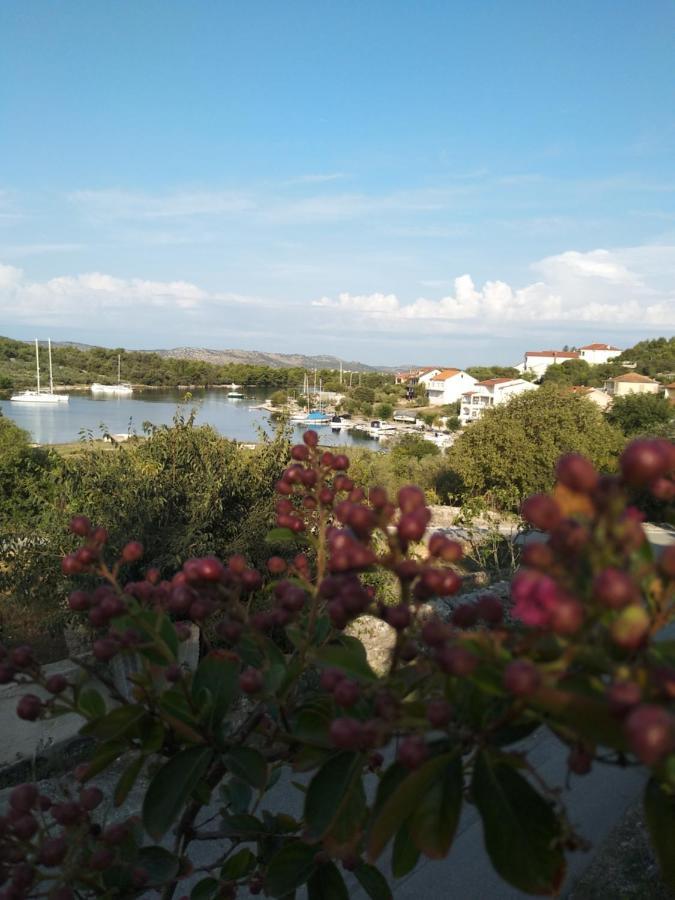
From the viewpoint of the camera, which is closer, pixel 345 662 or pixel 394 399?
pixel 345 662

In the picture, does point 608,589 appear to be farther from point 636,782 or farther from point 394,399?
point 394,399

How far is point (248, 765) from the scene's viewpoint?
100 centimetres

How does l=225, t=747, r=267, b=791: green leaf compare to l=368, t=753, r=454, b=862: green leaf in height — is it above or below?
below

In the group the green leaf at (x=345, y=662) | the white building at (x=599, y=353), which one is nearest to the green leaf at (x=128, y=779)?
the green leaf at (x=345, y=662)

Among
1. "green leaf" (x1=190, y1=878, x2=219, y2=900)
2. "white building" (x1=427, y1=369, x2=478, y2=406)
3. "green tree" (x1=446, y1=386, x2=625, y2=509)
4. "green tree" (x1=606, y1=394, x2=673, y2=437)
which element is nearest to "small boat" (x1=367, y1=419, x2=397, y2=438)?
"green tree" (x1=606, y1=394, x2=673, y2=437)

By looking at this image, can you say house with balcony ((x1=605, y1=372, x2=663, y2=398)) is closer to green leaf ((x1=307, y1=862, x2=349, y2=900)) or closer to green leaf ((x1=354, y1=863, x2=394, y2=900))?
green leaf ((x1=354, y1=863, x2=394, y2=900))

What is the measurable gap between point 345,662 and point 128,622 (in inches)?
16.2

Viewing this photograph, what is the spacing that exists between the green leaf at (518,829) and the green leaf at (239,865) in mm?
878

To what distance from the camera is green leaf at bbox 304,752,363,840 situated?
0.84m

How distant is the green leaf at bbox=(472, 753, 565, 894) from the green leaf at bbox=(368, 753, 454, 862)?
0.17ft

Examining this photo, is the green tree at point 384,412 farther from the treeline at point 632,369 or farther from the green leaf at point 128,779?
the green leaf at point 128,779

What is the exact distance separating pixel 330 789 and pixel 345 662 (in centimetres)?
17

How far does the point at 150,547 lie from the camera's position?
18.4 ft

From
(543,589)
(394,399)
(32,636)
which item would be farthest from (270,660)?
(394,399)
